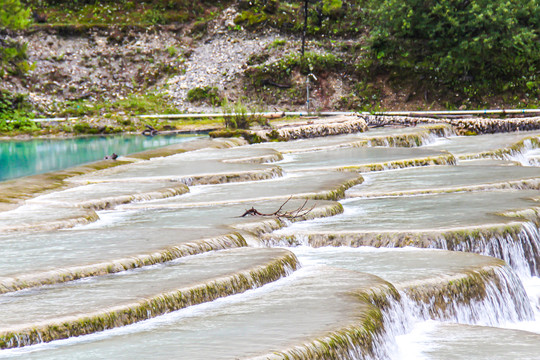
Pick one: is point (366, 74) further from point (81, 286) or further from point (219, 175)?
point (81, 286)

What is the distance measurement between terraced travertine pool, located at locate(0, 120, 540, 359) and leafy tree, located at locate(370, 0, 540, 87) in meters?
18.8

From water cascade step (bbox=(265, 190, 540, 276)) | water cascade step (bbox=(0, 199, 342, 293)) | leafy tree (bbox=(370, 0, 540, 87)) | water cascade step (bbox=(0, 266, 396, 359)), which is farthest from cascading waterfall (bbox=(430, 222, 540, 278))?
leafy tree (bbox=(370, 0, 540, 87))

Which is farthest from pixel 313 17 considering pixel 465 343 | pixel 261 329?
pixel 261 329

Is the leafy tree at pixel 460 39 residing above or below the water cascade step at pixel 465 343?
above

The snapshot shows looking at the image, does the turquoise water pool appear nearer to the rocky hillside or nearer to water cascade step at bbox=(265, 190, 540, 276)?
the rocky hillside

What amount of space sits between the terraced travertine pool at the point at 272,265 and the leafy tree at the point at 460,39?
1876 centimetres

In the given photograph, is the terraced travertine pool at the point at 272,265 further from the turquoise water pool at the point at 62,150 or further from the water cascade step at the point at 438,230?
the turquoise water pool at the point at 62,150

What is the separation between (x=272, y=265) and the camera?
709 cm

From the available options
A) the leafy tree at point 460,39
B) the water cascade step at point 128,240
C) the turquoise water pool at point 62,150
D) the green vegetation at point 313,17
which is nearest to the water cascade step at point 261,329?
the water cascade step at point 128,240

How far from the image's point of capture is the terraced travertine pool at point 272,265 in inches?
211

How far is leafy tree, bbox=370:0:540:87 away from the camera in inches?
1225

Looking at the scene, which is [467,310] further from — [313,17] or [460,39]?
[313,17]

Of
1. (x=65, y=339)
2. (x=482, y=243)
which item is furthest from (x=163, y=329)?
(x=482, y=243)

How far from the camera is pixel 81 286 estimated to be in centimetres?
638
